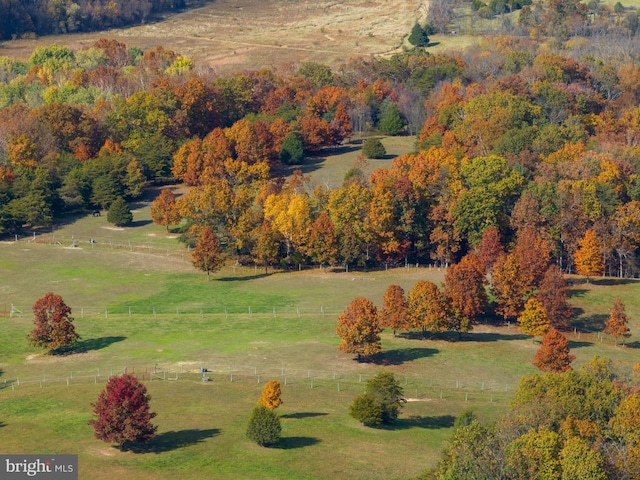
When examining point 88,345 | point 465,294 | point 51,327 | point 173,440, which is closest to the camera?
point 173,440

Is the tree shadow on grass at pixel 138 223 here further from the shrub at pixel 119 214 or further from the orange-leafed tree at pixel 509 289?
the orange-leafed tree at pixel 509 289

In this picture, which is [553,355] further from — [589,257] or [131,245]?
[131,245]

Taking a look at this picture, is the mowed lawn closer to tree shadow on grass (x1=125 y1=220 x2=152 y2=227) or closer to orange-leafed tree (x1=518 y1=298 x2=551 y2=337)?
tree shadow on grass (x1=125 y1=220 x2=152 y2=227)

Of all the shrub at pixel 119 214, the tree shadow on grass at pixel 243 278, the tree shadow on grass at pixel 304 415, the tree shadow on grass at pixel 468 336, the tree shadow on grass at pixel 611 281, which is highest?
the shrub at pixel 119 214

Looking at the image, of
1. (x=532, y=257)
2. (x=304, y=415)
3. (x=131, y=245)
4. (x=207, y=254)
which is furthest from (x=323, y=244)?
Answer: (x=304, y=415)

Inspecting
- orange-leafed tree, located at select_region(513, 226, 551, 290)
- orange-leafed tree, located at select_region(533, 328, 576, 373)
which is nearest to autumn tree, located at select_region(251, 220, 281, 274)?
orange-leafed tree, located at select_region(513, 226, 551, 290)

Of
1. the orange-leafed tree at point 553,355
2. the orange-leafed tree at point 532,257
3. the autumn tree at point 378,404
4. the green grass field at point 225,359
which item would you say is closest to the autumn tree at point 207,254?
the green grass field at point 225,359

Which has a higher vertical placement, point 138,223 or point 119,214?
point 119,214
